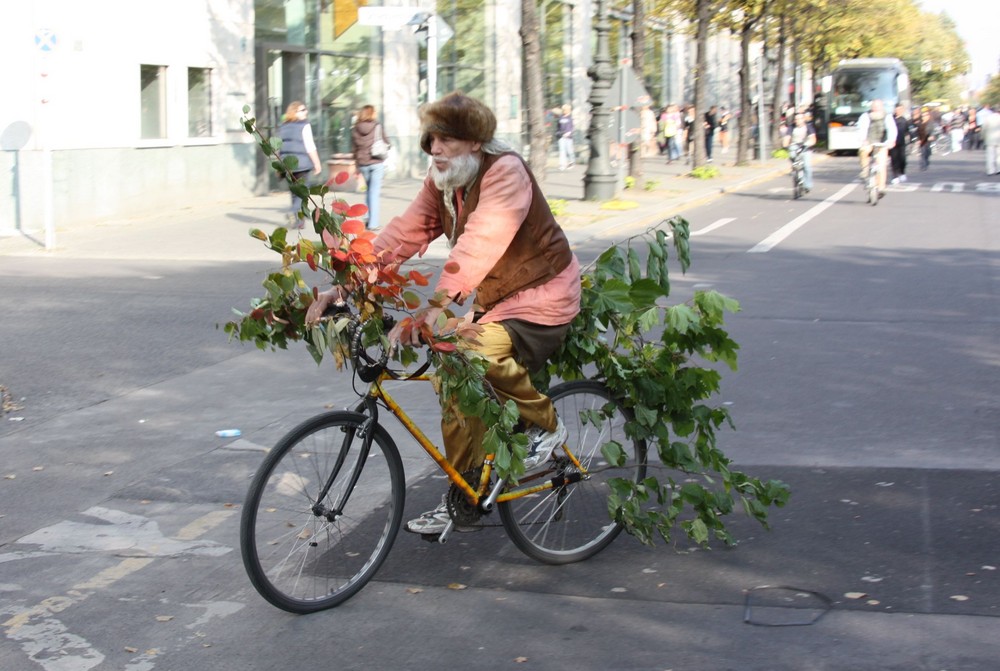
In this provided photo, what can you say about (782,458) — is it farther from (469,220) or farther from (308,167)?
(308,167)

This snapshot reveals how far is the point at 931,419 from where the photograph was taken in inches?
279

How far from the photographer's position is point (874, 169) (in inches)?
882

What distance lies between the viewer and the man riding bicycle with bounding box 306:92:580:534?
435 centimetres

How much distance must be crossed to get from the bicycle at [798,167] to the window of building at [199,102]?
34.0 feet

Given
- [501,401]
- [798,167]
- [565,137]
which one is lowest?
[501,401]

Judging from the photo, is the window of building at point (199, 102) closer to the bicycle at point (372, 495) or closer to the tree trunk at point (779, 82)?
the bicycle at point (372, 495)

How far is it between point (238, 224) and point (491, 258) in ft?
51.9

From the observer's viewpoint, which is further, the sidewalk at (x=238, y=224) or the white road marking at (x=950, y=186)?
the white road marking at (x=950, y=186)

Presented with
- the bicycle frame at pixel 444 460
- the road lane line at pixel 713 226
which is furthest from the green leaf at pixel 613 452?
the road lane line at pixel 713 226

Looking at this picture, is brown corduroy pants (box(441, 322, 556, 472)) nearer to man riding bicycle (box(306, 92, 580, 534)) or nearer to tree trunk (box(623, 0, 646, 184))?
man riding bicycle (box(306, 92, 580, 534))

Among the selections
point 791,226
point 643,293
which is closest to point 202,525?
point 643,293

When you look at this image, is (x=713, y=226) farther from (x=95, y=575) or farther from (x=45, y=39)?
(x=95, y=575)

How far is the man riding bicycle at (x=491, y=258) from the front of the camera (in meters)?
4.35

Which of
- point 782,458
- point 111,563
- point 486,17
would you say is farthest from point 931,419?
point 486,17
